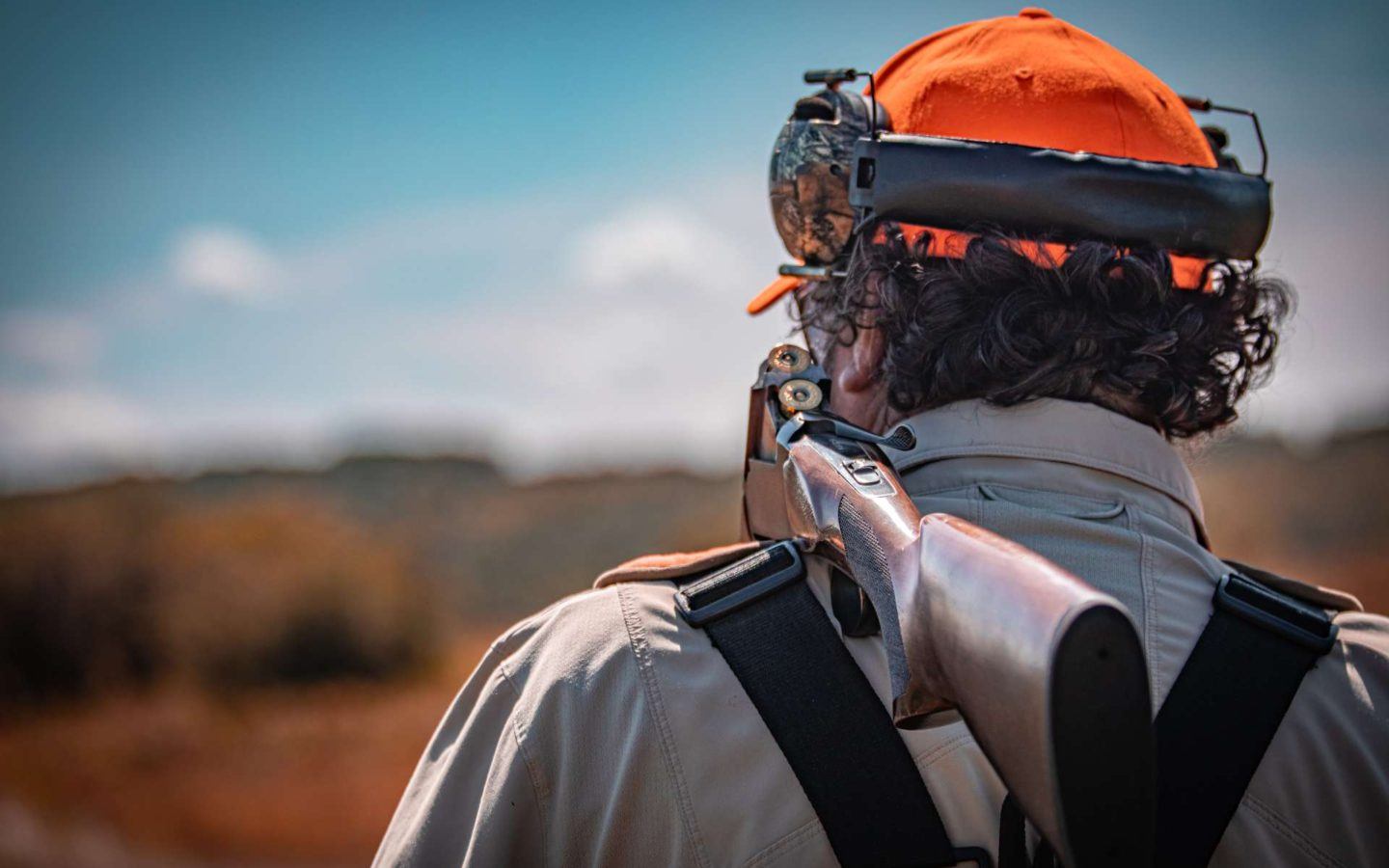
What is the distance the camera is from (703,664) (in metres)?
2.12

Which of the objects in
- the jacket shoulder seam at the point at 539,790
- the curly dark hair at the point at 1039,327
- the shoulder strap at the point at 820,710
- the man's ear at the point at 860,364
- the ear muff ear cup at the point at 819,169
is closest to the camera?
the shoulder strap at the point at 820,710

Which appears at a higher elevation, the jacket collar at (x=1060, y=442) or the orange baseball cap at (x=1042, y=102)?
the orange baseball cap at (x=1042, y=102)

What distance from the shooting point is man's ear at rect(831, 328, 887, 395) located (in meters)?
2.71

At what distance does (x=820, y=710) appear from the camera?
203 cm

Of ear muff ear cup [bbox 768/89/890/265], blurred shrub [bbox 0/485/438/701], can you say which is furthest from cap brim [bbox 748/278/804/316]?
blurred shrub [bbox 0/485/438/701]

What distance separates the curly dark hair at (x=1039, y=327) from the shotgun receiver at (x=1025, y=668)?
25.6 inches

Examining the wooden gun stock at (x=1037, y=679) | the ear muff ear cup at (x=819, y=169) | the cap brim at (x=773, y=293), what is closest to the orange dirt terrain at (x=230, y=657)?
the cap brim at (x=773, y=293)

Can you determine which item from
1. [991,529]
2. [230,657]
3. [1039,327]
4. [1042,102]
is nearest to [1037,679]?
[991,529]

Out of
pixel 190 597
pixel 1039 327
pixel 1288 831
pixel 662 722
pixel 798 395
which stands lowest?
pixel 190 597

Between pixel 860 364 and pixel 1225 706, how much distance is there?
1.20m

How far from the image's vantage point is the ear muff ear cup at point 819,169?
2.86 m

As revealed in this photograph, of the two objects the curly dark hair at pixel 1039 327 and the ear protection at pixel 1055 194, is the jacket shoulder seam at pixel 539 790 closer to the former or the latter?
the curly dark hair at pixel 1039 327

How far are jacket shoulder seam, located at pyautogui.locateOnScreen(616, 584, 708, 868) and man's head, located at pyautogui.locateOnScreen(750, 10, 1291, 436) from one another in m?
0.91

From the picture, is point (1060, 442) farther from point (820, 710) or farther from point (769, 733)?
point (769, 733)
